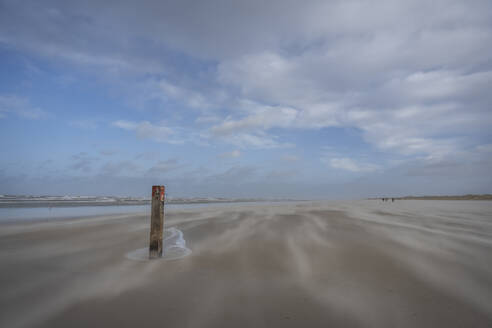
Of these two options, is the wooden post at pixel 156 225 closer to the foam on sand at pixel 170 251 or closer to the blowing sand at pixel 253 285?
the foam on sand at pixel 170 251

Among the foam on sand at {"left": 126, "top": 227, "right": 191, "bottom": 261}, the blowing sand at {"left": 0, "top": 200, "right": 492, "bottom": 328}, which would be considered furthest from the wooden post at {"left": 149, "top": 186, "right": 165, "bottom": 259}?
Result: the blowing sand at {"left": 0, "top": 200, "right": 492, "bottom": 328}

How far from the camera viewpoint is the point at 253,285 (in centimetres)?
409

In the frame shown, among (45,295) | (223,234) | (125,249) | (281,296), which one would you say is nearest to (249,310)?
(281,296)

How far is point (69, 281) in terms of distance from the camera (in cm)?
428

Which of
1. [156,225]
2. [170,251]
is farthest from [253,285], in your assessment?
[170,251]

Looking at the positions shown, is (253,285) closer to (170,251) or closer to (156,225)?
(156,225)

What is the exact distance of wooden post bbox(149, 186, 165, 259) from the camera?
5.70 m

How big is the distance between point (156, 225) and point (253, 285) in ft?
9.14

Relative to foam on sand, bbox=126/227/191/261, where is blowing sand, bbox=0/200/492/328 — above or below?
below

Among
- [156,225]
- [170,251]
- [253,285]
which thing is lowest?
[253,285]

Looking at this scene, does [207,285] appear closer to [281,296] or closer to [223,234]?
[281,296]

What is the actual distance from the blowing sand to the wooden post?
0.45 m

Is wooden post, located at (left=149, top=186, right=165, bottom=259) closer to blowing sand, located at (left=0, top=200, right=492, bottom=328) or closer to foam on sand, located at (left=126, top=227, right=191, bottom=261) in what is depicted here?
foam on sand, located at (left=126, top=227, right=191, bottom=261)

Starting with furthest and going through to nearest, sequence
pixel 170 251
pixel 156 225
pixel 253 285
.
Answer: pixel 170 251
pixel 156 225
pixel 253 285
